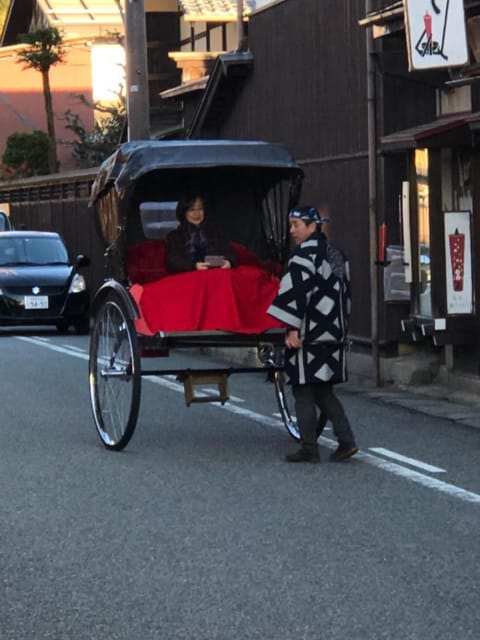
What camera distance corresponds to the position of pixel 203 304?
10516 millimetres

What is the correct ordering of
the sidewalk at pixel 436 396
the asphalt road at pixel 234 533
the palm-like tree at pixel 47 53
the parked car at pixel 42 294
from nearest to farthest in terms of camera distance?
the asphalt road at pixel 234 533, the sidewalk at pixel 436 396, the parked car at pixel 42 294, the palm-like tree at pixel 47 53

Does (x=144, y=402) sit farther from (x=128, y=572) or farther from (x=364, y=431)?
(x=128, y=572)

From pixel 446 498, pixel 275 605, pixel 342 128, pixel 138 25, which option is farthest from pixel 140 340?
pixel 138 25

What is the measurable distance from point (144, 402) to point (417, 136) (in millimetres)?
3648

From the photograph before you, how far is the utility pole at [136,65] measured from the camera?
21.6m

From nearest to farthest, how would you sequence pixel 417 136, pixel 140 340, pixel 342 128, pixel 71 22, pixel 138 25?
pixel 140 340 < pixel 417 136 < pixel 342 128 < pixel 138 25 < pixel 71 22

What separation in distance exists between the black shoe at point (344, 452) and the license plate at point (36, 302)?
14.4 meters

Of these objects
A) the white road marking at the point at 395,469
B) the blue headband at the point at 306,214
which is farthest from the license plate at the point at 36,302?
the blue headband at the point at 306,214

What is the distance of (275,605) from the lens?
5980 millimetres

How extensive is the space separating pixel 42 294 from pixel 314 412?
14.5 m

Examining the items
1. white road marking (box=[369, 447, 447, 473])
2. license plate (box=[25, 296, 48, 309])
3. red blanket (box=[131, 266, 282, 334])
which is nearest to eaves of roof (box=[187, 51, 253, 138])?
license plate (box=[25, 296, 48, 309])

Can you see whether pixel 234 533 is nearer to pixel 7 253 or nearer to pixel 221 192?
pixel 221 192

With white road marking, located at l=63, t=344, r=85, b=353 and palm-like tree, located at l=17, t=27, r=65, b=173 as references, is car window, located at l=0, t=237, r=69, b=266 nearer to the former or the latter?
white road marking, located at l=63, t=344, r=85, b=353

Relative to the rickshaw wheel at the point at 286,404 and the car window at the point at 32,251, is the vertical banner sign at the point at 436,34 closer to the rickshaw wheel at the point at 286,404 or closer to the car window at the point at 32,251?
the rickshaw wheel at the point at 286,404
